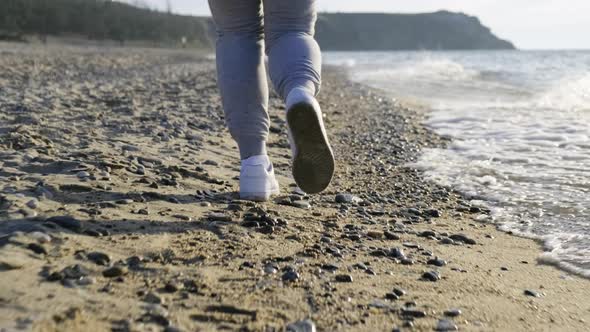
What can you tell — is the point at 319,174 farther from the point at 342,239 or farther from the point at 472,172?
the point at 472,172

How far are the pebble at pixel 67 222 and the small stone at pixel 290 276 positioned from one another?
628 mm

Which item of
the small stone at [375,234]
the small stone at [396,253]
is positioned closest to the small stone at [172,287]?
the small stone at [396,253]

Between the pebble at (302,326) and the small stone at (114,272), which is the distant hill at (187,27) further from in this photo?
the pebble at (302,326)

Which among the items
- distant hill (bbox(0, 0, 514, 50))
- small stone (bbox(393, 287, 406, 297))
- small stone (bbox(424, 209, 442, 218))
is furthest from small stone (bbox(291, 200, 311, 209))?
distant hill (bbox(0, 0, 514, 50))

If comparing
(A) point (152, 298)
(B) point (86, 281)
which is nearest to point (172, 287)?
(A) point (152, 298)

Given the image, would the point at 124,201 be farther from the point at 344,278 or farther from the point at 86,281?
the point at 344,278

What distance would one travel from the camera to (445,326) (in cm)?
141

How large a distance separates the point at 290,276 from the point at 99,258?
0.49 m

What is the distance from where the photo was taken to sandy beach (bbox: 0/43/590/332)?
4.47ft

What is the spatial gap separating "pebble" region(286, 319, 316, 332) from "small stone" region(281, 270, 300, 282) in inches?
10.1

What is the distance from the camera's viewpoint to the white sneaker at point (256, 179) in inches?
91.7

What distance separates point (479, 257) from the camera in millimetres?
2086

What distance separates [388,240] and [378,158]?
2.04 metres

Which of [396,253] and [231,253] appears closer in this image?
[231,253]
